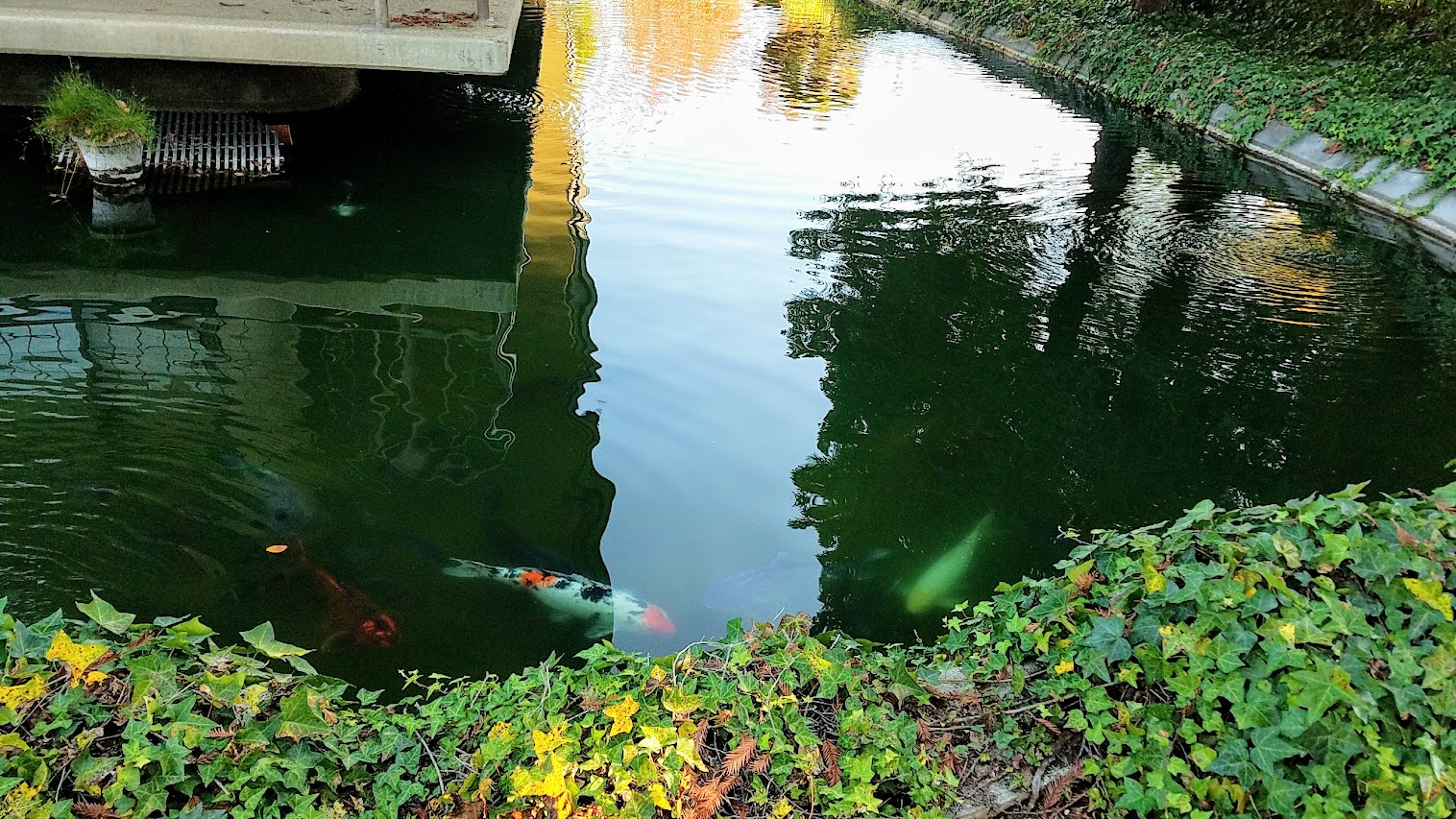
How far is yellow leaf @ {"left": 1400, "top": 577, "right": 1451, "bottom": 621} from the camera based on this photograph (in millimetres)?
2812

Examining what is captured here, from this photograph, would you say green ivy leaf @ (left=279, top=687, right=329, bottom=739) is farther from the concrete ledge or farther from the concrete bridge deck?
the concrete bridge deck

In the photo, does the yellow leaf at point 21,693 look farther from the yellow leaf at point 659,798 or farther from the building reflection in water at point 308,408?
the yellow leaf at point 659,798

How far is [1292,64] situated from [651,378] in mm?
11716

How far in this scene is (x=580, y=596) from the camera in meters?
4.57

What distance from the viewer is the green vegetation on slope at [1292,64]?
35.8 feet

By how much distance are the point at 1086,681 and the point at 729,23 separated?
21524mm

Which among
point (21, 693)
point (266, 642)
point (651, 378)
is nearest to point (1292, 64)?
point (651, 378)

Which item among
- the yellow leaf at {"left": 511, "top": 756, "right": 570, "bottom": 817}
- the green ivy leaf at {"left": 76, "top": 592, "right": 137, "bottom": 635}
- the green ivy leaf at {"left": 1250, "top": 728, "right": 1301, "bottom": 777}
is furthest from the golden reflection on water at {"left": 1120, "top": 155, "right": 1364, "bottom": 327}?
the green ivy leaf at {"left": 76, "top": 592, "right": 137, "bottom": 635}

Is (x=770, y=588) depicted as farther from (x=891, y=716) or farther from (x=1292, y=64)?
(x=1292, y=64)

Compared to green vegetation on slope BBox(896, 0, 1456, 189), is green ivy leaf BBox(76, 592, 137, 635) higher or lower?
lower

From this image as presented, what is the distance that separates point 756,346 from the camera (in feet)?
22.9

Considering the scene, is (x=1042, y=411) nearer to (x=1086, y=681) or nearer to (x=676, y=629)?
(x=676, y=629)

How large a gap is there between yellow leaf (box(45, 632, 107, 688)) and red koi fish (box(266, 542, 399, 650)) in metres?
1.45

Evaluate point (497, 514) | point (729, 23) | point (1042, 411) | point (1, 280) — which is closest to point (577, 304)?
point (497, 514)
